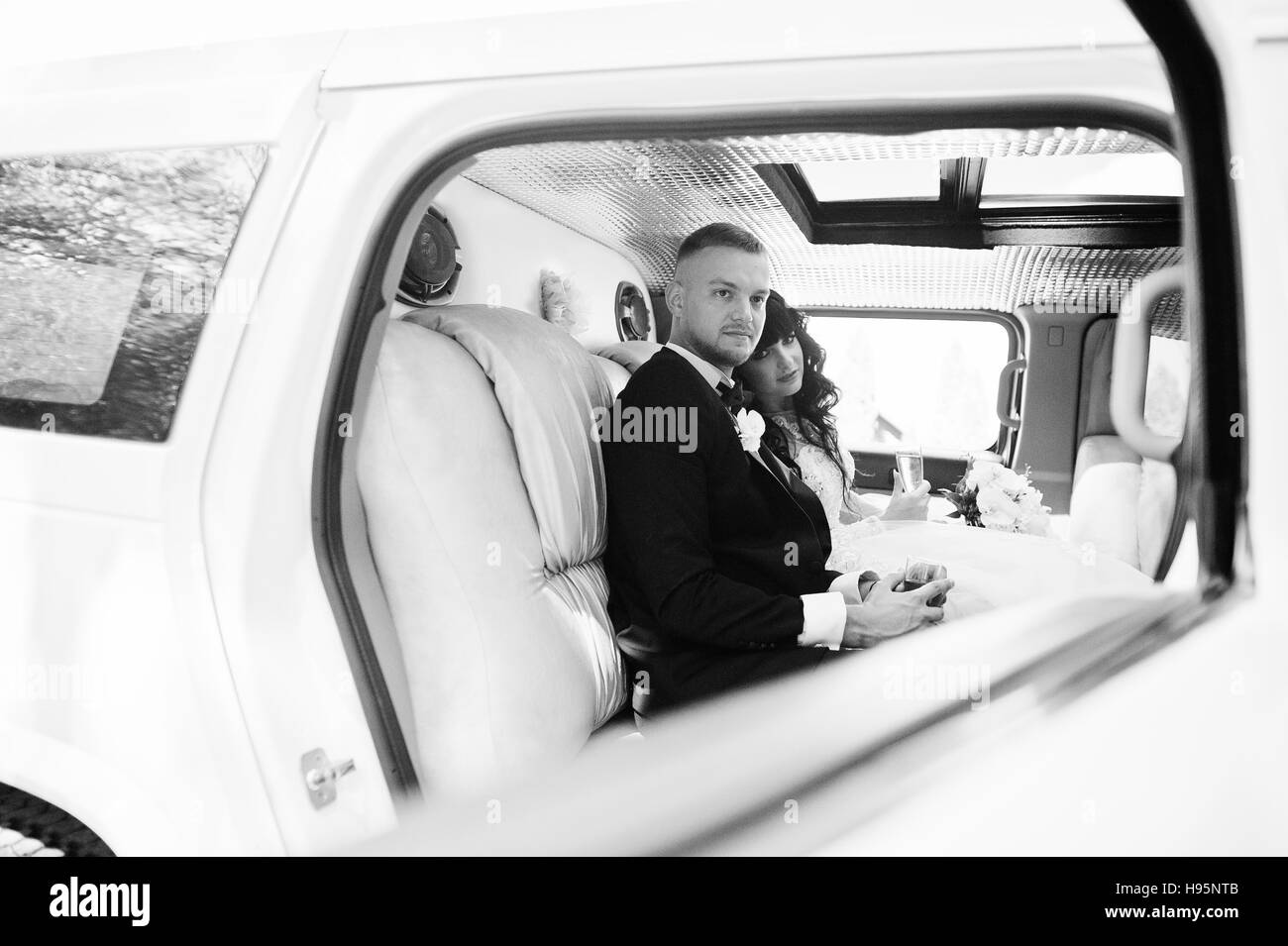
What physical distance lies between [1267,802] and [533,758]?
89 centimetres

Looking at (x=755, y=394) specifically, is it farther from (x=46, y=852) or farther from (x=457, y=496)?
(x=46, y=852)

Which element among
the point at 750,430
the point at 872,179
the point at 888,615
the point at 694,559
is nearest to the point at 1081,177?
the point at 872,179

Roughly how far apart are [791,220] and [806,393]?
52cm

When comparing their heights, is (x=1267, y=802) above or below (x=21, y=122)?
below

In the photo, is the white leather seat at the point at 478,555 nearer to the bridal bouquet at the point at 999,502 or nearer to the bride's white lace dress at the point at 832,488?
the bride's white lace dress at the point at 832,488

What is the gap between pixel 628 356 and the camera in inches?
89.4

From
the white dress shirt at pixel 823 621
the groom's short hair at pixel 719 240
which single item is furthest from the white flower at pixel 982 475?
the white dress shirt at pixel 823 621

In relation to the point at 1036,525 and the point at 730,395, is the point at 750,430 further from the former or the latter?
the point at 1036,525

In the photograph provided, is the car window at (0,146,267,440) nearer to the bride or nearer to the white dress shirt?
the white dress shirt

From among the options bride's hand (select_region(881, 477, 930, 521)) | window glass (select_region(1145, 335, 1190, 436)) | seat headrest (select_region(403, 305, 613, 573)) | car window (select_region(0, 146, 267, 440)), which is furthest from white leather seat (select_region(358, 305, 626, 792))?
window glass (select_region(1145, 335, 1190, 436))

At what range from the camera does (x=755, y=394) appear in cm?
248

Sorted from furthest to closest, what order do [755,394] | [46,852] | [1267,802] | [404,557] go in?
[755,394] < [404,557] < [46,852] < [1267,802]
